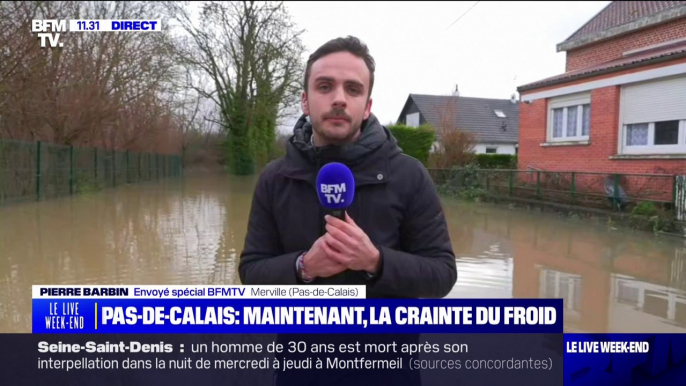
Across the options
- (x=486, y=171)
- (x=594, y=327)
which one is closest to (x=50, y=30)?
(x=486, y=171)

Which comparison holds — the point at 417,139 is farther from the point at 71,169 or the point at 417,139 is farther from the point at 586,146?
the point at 71,169

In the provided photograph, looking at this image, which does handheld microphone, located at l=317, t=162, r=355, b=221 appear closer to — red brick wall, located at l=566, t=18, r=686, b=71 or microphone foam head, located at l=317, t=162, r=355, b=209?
microphone foam head, located at l=317, t=162, r=355, b=209

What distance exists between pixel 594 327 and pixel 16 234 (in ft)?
9.72

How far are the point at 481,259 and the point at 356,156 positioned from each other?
2.72 m

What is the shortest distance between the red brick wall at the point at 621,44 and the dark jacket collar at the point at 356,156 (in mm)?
1063

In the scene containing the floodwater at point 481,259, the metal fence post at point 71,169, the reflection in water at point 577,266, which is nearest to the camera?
the floodwater at point 481,259

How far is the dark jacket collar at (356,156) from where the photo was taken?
1056mm

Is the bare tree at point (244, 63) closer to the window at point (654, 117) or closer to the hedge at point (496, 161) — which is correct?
the hedge at point (496, 161)

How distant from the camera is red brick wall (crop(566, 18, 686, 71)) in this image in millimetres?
1612

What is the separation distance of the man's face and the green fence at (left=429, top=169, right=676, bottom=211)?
963mm

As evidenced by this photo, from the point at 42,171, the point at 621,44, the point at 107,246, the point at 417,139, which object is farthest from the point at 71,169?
the point at 621,44

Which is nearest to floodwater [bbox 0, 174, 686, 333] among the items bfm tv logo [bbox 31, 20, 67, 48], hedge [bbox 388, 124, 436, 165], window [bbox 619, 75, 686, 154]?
hedge [bbox 388, 124, 436, 165]

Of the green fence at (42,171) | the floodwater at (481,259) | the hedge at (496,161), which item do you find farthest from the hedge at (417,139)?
the green fence at (42,171)

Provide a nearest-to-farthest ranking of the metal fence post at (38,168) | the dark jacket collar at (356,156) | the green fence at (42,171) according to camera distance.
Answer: the dark jacket collar at (356,156) → the green fence at (42,171) → the metal fence post at (38,168)
